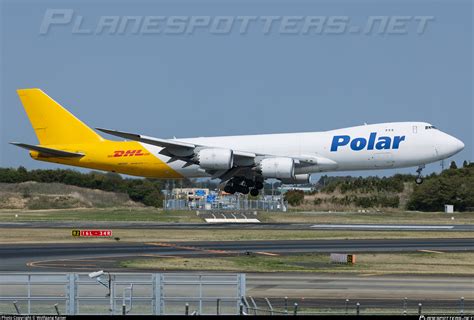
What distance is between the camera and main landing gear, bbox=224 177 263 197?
65.9m

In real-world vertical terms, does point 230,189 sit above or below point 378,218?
above

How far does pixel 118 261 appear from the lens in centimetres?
4000

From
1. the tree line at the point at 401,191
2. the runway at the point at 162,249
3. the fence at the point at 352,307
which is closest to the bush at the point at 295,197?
the tree line at the point at 401,191

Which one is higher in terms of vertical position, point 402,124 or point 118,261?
point 402,124

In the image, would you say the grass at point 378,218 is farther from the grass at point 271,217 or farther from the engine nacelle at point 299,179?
the engine nacelle at point 299,179

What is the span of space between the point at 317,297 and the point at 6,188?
214ft

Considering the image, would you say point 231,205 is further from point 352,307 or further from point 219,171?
point 352,307

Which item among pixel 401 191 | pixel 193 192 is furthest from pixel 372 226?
pixel 193 192

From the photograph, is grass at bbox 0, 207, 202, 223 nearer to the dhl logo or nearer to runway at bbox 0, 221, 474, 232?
runway at bbox 0, 221, 474, 232

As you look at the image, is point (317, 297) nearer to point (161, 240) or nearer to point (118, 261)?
point (118, 261)

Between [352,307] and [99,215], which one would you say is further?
[99,215]

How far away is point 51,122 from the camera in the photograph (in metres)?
69.6

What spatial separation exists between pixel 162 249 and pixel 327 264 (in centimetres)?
1038

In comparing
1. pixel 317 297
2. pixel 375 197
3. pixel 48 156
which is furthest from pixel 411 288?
pixel 375 197
